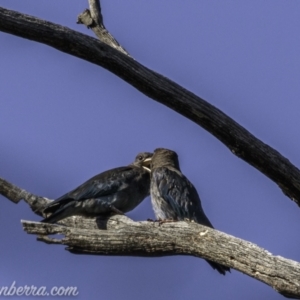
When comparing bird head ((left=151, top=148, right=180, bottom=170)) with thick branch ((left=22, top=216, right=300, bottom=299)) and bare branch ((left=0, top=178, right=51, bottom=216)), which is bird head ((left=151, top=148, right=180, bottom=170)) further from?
thick branch ((left=22, top=216, right=300, bottom=299))

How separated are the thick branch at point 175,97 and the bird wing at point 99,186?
2.36 m

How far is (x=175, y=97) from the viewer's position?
724cm

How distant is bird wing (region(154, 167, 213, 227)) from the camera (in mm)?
9516

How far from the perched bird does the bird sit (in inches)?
7.6

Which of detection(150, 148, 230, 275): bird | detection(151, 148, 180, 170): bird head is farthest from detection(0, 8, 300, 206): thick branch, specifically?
detection(151, 148, 180, 170): bird head

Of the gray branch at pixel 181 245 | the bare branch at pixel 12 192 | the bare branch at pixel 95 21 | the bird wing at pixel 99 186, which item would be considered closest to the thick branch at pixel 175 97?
the gray branch at pixel 181 245

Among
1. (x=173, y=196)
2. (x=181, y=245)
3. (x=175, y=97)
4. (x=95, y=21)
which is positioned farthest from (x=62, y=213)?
(x=175, y=97)

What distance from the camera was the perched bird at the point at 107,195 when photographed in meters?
9.25

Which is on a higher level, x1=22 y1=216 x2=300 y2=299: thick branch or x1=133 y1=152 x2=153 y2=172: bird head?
x1=133 y1=152 x2=153 y2=172: bird head

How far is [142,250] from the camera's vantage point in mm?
7418

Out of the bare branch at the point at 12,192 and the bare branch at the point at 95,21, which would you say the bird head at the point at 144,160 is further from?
the bare branch at the point at 95,21

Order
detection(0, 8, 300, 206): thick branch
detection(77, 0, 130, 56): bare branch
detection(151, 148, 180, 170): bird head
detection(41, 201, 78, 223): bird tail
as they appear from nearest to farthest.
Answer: detection(0, 8, 300, 206): thick branch, detection(77, 0, 130, 56): bare branch, detection(41, 201, 78, 223): bird tail, detection(151, 148, 180, 170): bird head

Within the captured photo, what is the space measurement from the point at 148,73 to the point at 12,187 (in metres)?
2.39

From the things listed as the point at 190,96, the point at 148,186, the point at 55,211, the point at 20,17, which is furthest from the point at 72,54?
the point at 148,186
